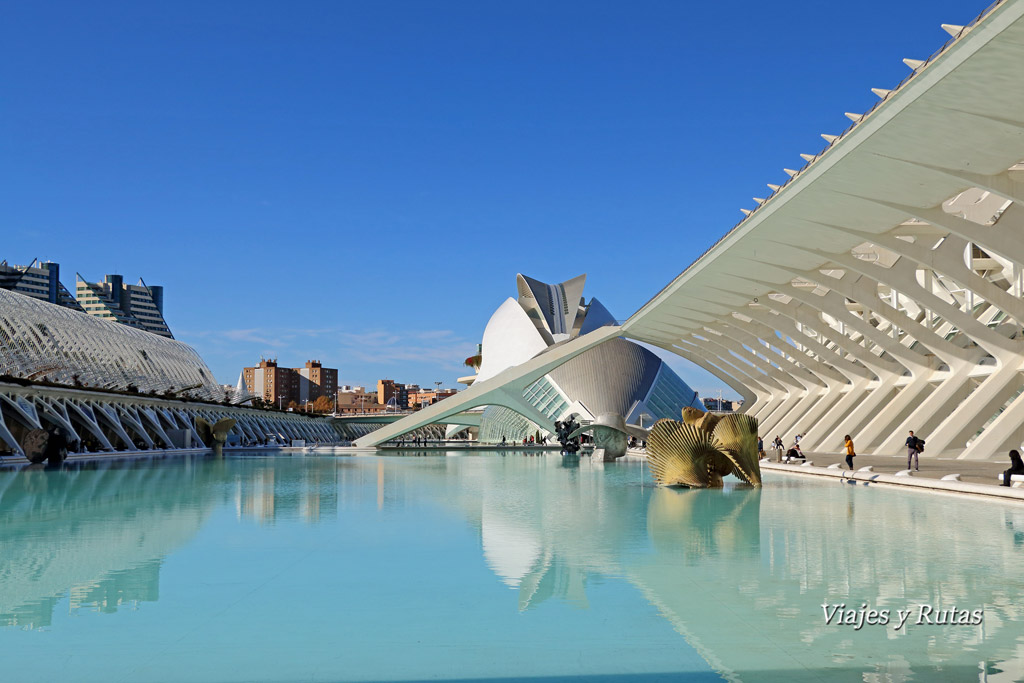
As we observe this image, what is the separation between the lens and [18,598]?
17.6 ft

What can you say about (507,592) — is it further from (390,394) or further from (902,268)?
(390,394)

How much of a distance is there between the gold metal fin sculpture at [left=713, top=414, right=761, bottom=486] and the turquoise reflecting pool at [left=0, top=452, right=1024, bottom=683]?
146 inches

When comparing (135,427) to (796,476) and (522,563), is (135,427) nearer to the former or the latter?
(796,476)

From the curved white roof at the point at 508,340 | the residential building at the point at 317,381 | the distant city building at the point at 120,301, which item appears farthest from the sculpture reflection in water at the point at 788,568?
the residential building at the point at 317,381

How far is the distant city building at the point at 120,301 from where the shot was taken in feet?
418

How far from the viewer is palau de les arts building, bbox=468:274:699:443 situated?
170 feet

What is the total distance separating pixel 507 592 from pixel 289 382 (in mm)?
159896

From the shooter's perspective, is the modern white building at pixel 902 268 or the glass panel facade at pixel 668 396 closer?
the modern white building at pixel 902 268

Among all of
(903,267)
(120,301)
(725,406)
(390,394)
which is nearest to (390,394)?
(390,394)

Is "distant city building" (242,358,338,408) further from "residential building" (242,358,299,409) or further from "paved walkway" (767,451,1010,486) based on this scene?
"paved walkway" (767,451,1010,486)

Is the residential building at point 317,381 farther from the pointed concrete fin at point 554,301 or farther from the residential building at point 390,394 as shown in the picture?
the pointed concrete fin at point 554,301

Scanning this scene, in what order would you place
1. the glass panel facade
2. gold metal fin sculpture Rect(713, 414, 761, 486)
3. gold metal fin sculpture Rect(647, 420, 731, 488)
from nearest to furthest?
gold metal fin sculpture Rect(647, 420, 731, 488) → gold metal fin sculpture Rect(713, 414, 761, 486) → the glass panel facade

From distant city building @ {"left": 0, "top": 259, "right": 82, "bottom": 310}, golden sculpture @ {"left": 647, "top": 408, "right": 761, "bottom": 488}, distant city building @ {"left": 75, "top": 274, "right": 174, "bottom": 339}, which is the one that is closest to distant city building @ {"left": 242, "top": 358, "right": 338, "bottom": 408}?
distant city building @ {"left": 75, "top": 274, "right": 174, "bottom": 339}

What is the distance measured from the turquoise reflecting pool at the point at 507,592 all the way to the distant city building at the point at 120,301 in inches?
4895
